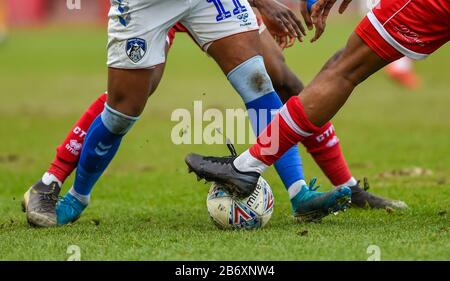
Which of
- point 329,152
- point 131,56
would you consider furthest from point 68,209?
point 329,152

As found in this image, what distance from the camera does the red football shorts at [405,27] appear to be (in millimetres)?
5070

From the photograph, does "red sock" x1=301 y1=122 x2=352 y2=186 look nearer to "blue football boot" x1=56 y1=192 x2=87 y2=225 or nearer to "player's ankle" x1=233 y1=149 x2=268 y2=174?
"player's ankle" x1=233 y1=149 x2=268 y2=174

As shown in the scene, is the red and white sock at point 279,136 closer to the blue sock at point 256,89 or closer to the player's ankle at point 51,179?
the blue sock at point 256,89

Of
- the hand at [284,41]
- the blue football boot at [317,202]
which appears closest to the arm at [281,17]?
the hand at [284,41]

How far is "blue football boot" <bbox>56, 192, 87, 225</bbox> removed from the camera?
616 cm

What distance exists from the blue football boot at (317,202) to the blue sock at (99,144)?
3.68ft

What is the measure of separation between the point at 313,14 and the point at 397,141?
5629mm

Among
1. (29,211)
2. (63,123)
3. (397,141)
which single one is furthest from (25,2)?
(29,211)

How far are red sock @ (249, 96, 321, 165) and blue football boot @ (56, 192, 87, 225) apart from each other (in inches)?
56.2

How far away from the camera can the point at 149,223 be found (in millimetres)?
6090

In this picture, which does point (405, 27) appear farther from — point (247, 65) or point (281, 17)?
point (281, 17)

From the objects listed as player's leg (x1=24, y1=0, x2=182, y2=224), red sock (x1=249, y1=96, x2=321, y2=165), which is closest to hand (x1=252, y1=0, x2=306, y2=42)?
player's leg (x1=24, y1=0, x2=182, y2=224)
